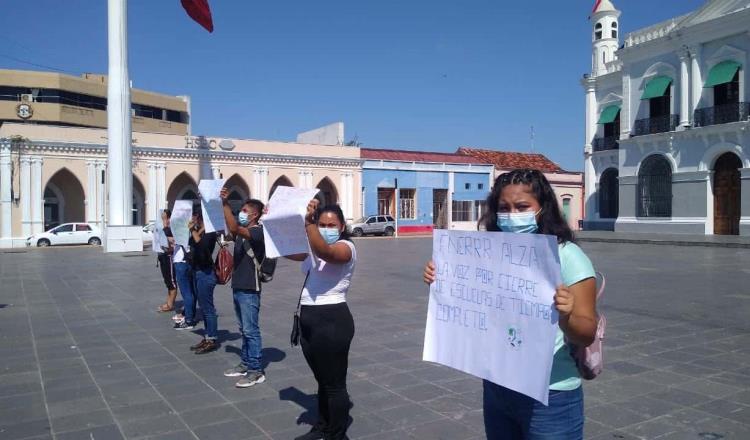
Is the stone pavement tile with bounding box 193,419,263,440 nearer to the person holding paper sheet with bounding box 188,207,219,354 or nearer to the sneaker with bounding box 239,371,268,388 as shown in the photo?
the sneaker with bounding box 239,371,268,388

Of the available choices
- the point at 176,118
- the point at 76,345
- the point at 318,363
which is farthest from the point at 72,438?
the point at 176,118

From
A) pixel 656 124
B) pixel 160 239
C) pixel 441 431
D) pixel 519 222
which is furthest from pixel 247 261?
pixel 656 124

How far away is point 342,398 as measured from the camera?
12.3 ft

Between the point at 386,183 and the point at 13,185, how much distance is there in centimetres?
2273

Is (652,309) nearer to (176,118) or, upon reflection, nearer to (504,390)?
(504,390)

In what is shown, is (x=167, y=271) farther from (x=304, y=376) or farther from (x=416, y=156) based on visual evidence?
(x=416, y=156)

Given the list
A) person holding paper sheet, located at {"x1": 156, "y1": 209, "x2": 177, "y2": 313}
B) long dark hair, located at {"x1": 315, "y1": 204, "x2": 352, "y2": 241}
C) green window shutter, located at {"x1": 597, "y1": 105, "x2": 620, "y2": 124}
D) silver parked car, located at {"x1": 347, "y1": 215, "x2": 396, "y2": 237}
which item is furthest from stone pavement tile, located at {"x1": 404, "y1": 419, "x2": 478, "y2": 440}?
green window shutter, located at {"x1": 597, "y1": 105, "x2": 620, "y2": 124}

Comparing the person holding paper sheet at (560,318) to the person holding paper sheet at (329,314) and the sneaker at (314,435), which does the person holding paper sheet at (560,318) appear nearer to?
the person holding paper sheet at (329,314)

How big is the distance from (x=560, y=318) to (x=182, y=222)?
6.27m

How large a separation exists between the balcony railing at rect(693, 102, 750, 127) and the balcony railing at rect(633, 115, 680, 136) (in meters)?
1.21

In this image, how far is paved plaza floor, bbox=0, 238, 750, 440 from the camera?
13.8 ft

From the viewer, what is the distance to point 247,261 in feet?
16.8

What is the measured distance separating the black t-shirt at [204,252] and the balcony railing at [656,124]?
29.1 m

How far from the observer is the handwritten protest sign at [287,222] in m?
3.76
